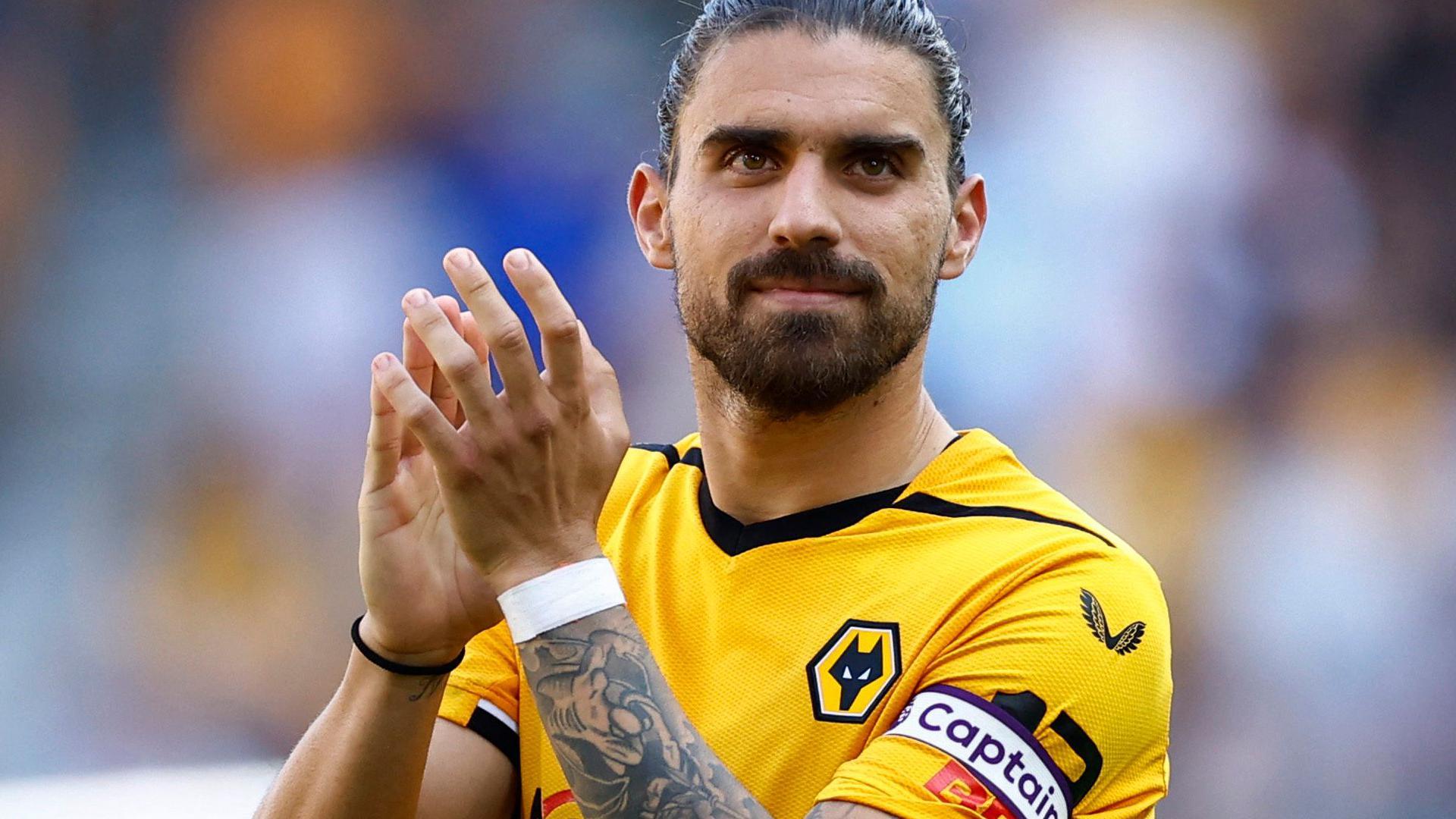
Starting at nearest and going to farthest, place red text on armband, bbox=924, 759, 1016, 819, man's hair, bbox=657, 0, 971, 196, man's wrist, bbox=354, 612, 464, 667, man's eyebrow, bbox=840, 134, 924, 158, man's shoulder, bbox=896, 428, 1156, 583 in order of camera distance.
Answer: red text on armband, bbox=924, 759, 1016, 819 < man's wrist, bbox=354, 612, 464, 667 < man's shoulder, bbox=896, 428, 1156, 583 < man's eyebrow, bbox=840, 134, 924, 158 < man's hair, bbox=657, 0, 971, 196

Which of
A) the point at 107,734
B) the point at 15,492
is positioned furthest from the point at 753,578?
the point at 15,492

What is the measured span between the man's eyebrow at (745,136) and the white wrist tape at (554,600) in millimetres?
877

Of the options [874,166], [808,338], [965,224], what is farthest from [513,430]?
[965,224]

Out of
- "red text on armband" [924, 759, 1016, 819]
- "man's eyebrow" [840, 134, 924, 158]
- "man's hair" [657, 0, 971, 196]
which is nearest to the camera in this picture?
"red text on armband" [924, 759, 1016, 819]

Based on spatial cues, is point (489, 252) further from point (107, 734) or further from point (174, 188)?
point (107, 734)

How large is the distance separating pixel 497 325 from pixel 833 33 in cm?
104

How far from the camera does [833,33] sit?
247 centimetres

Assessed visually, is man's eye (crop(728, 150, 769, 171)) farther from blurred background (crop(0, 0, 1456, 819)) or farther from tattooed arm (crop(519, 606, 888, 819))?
blurred background (crop(0, 0, 1456, 819))

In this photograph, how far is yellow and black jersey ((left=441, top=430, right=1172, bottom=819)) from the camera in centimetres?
195

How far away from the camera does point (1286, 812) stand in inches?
211

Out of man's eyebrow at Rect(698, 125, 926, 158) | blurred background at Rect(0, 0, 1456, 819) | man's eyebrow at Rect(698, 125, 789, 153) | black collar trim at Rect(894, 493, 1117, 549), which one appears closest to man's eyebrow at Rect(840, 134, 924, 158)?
man's eyebrow at Rect(698, 125, 926, 158)

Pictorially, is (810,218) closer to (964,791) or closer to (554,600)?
(554,600)

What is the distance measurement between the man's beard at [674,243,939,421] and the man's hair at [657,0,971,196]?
1.20ft

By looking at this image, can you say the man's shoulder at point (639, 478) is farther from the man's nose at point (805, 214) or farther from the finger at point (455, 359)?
the finger at point (455, 359)
